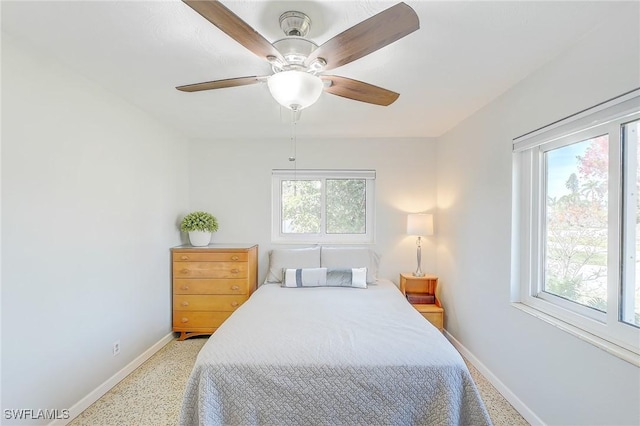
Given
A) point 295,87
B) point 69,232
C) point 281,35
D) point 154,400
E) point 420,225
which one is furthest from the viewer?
point 420,225

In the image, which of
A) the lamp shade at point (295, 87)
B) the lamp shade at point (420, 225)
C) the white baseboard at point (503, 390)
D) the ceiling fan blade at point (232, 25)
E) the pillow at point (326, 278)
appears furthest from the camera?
the lamp shade at point (420, 225)

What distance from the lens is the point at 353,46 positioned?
1.20 metres

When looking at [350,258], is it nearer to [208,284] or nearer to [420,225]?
[420,225]

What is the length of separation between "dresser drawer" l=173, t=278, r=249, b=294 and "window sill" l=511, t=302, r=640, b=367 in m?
2.53

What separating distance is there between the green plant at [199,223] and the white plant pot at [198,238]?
47mm

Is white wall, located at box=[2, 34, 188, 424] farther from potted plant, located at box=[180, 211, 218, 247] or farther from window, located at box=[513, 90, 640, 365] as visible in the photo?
window, located at box=[513, 90, 640, 365]

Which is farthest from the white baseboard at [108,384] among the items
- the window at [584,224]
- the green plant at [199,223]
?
the window at [584,224]

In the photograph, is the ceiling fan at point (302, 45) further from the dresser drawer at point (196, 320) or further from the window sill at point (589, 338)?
the dresser drawer at point (196, 320)

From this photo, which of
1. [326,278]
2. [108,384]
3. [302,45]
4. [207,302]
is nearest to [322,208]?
[326,278]

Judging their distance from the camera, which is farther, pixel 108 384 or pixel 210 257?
pixel 210 257

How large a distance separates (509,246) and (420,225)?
1086mm

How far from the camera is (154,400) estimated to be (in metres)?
2.14

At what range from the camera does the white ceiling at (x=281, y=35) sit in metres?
1.31

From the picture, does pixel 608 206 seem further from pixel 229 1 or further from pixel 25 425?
pixel 25 425
